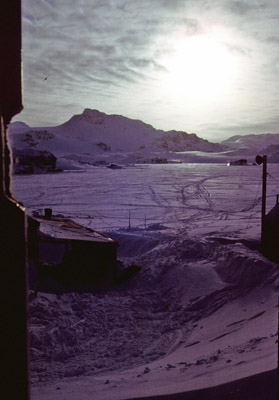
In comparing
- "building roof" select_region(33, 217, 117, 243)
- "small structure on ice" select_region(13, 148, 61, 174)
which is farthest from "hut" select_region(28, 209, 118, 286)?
"small structure on ice" select_region(13, 148, 61, 174)

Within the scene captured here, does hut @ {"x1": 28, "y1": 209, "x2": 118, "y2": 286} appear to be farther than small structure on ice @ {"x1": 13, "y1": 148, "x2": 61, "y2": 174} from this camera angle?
No

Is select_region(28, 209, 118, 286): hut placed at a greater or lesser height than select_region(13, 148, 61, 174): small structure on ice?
lesser

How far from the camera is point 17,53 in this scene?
3.24 feet

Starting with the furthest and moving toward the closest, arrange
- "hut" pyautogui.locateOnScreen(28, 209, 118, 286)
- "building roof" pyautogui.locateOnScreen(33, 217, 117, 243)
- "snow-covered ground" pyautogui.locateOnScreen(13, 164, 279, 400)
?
"building roof" pyautogui.locateOnScreen(33, 217, 117, 243)
"hut" pyautogui.locateOnScreen(28, 209, 118, 286)
"snow-covered ground" pyautogui.locateOnScreen(13, 164, 279, 400)

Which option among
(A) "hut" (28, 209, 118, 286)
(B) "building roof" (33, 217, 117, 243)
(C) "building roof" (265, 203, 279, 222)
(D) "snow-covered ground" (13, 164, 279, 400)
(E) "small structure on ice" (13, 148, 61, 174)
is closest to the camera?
(D) "snow-covered ground" (13, 164, 279, 400)

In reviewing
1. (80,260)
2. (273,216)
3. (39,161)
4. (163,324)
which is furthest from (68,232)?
(39,161)

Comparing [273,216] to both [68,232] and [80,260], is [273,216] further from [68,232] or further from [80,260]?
[68,232]

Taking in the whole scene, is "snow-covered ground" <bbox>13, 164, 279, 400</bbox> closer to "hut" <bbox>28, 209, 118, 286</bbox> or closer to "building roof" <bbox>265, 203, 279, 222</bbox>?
"hut" <bbox>28, 209, 118, 286</bbox>

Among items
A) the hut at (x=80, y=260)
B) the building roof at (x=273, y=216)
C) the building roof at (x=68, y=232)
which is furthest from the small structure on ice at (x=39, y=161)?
the building roof at (x=273, y=216)

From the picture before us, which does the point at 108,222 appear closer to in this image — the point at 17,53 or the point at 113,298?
the point at 113,298

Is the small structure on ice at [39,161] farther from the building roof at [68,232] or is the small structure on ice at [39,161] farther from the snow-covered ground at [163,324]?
the snow-covered ground at [163,324]

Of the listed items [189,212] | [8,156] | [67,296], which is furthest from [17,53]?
[189,212]

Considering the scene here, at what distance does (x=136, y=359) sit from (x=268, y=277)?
4212mm

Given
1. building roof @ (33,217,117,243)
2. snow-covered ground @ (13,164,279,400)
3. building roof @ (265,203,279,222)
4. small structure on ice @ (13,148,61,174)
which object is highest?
small structure on ice @ (13,148,61,174)
